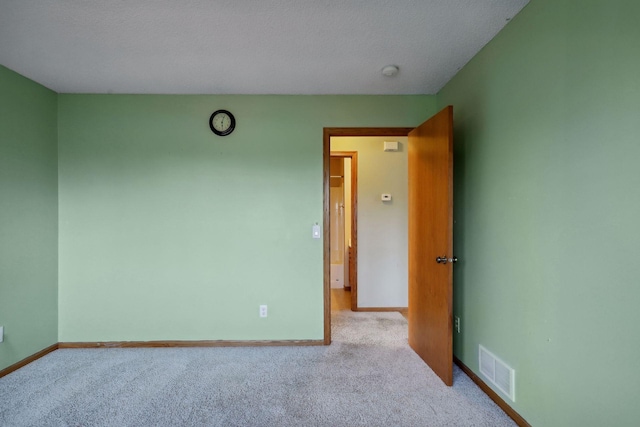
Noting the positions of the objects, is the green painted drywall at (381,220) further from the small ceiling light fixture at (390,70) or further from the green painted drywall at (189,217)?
the small ceiling light fixture at (390,70)

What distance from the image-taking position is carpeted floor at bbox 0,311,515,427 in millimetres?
1759

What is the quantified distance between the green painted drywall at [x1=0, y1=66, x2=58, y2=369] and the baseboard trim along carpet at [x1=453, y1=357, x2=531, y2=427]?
11.3ft

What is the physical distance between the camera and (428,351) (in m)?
2.38

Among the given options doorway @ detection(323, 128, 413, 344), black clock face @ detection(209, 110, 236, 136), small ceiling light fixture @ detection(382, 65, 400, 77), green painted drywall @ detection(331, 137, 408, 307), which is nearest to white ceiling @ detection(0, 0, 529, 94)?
small ceiling light fixture @ detection(382, 65, 400, 77)

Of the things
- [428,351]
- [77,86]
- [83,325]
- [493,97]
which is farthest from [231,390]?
[77,86]

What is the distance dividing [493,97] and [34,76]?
3.46 meters

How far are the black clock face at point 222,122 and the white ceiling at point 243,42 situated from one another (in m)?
0.24

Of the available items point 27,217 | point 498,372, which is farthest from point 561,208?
point 27,217

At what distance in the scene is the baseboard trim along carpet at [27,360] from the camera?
7.35 ft

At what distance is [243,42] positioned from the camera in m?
1.93

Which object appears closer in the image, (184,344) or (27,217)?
(27,217)

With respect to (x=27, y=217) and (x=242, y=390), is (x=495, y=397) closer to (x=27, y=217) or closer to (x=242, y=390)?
(x=242, y=390)

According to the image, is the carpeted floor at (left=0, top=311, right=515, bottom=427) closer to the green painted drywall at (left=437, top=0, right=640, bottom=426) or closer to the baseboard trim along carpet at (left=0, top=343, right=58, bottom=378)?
the baseboard trim along carpet at (left=0, top=343, right=58, bottom=378)

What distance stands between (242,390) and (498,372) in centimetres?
167
